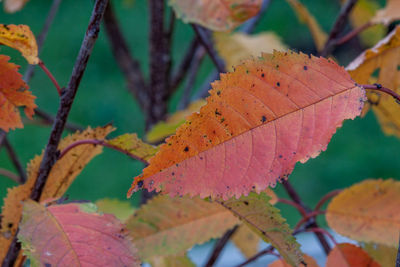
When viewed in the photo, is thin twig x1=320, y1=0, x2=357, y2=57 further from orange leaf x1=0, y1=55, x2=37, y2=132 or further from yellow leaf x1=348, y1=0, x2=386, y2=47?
orange leaf x1=0, y1=55, x2=37, y2=132

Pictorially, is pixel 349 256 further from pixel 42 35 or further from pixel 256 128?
pixel 42 35

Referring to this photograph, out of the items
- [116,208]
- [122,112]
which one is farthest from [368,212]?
[122,112]

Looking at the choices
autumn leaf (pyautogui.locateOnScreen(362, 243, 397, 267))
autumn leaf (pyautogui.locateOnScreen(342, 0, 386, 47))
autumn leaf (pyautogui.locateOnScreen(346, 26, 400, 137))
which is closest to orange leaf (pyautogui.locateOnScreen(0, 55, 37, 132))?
autumn leaf (pyautogui.locateOnScreen(346, 26, 400, 137))

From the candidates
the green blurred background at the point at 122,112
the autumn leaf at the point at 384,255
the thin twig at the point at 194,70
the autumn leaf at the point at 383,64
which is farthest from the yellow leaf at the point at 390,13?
the green blurred background at the point at 122,112

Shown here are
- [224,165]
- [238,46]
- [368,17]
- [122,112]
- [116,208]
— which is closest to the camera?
[224,165]

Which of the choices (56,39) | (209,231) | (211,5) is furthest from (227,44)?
(56,39)
